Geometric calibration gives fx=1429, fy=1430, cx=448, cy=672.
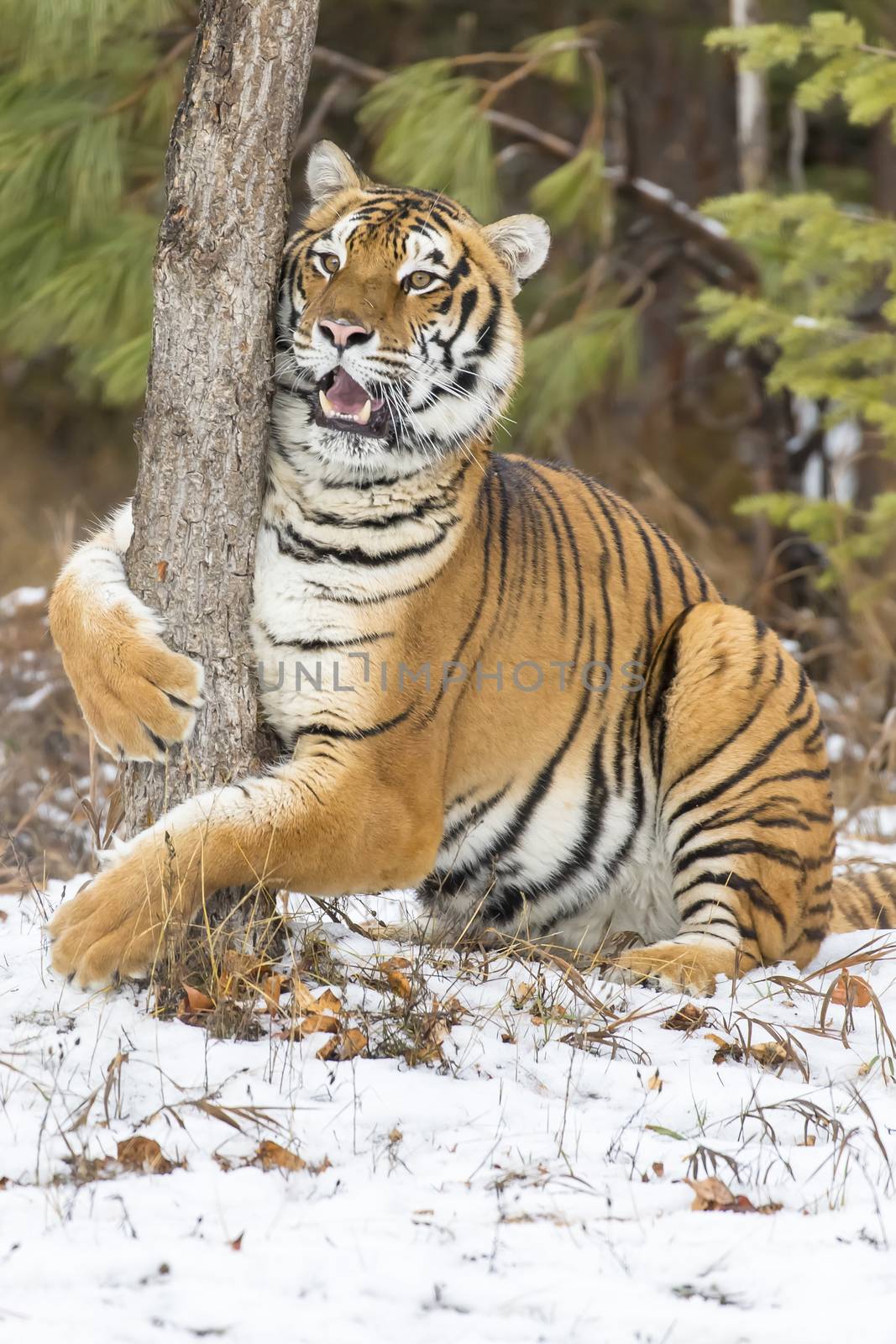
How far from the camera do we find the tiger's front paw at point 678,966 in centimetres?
347

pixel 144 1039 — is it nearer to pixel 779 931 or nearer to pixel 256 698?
pixel 256 698

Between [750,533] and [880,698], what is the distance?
2678 mm

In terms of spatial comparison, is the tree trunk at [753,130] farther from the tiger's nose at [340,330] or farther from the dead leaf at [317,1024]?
the dead leaf at [317,1024]

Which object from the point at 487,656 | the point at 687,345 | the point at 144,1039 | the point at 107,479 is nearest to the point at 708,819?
the point at 487,656

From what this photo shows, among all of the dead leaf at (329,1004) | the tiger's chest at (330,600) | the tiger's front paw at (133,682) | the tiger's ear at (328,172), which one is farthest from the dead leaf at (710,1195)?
the tiger's ear at (328,172)

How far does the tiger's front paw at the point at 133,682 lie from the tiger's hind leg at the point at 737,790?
4.34 ft

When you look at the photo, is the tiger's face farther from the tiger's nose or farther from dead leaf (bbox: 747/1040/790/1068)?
dead leaf (bbox: 747/1040/790/1068)

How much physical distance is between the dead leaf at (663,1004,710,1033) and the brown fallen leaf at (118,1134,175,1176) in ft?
4.12

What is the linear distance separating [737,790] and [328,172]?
193cm

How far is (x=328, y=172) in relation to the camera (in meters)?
3.66

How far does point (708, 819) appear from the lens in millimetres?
3799

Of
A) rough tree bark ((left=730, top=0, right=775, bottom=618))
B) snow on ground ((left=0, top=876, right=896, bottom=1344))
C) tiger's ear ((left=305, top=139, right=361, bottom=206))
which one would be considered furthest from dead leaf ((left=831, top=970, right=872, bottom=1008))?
rough tree bark ((left=730, top=0, right=775, bottom=618))


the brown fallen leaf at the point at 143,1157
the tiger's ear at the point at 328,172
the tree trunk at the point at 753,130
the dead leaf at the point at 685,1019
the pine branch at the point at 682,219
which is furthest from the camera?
the tree trunk at the point at 753,130

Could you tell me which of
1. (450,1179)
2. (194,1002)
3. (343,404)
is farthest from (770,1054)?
(343,404)
